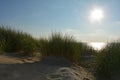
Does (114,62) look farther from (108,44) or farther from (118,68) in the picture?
(108,44)

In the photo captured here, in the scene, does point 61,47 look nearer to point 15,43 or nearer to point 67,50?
point 67,50

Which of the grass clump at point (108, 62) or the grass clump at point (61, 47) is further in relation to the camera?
the grass clump at point (61, 47)

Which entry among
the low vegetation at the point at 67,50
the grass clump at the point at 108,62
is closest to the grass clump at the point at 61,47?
the low vegetation at the point at 67,50

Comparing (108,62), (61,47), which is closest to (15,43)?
(61,47)

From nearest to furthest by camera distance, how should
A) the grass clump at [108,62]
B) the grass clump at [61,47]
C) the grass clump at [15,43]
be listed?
1. the grass clump at [108,62]
2. the grass clump at [61,47]
3. the grass clump at [15,43]

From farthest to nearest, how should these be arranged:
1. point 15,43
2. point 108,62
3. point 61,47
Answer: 1. point 15,43
2. point 61,47
3. point 108,62

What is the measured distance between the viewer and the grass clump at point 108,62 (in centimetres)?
869

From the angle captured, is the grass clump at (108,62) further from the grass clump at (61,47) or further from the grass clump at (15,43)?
the grass clump at (15,43)

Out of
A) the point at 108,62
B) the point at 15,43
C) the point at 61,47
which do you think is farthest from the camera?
the point at 15,43

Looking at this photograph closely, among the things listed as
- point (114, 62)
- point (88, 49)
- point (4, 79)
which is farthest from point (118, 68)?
point (88, 49)

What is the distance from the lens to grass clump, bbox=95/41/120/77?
8688 millimetres

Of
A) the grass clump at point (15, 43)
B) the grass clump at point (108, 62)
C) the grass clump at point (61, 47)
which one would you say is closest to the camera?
the grass clump at point (108, 62)

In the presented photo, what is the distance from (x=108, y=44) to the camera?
32.0 feet

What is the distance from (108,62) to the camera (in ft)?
28.7
